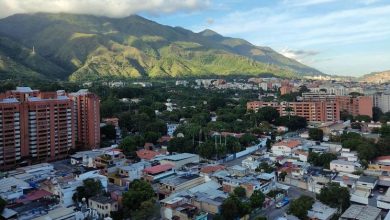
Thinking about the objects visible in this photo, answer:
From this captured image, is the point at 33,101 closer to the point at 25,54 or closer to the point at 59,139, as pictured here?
the point at 59,139

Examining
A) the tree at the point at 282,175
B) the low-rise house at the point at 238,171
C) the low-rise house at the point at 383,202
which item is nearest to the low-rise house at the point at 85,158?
the low-rise house at the point at 238,171

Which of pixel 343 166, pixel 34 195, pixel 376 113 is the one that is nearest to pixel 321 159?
pixel 343 166

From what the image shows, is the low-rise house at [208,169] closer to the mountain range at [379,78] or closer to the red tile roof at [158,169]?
the red tile roof at [158,169]

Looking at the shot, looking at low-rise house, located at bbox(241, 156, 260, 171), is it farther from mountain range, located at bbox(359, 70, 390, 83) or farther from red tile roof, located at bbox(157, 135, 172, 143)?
mountain range, located at bbox(359, 70, 390, 83)

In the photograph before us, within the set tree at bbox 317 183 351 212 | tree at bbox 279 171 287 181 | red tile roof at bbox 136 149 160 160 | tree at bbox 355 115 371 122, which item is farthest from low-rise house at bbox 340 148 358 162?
tree at bbox 355 115 371 122

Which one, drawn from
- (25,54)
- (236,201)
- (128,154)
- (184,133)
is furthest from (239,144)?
(25,54)

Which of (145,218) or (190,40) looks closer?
(145,218)
